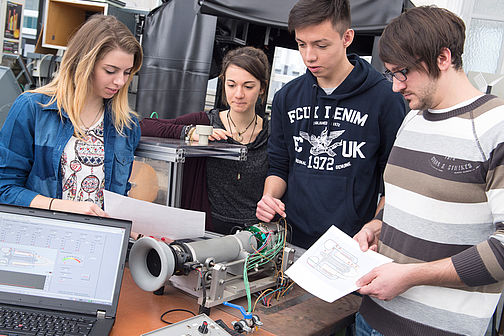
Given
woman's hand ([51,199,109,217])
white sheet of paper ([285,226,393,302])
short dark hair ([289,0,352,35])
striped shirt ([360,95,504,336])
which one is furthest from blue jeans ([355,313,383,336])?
short dark hair ([289,0,352,35])

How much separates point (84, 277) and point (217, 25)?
125 inches

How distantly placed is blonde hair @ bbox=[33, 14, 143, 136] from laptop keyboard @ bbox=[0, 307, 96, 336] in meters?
0.60

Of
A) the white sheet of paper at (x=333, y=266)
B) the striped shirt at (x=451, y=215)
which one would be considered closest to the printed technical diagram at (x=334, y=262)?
the white sheet of paper at (x=333, y=266)

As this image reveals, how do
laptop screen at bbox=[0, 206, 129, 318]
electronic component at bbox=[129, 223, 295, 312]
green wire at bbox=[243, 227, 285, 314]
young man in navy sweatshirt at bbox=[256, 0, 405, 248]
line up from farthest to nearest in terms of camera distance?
young man in navy sweatshirt at bbox=[256, 0, 405, 248], green wire at bbox=[243, 227, 285, 314], electronic component at bbox=[129, 223, 295, 312], laptop screen at bbox=[0, 206, 129, 318]

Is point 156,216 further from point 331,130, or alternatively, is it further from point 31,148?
point 331,130

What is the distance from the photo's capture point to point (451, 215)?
1.04 metres

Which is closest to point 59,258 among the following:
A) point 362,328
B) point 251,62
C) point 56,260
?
point 56,260

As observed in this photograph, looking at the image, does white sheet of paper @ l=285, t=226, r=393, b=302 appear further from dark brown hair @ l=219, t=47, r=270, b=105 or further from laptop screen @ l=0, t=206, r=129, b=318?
dark brown hair @ l=219, t=47, r=270, b=105

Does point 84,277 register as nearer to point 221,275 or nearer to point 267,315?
point 221,275

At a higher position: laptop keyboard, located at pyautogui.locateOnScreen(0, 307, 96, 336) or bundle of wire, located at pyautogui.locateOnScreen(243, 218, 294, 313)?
bundle of wire, located at pyautogui.locateOnScreen(243, 218, 294, 313)

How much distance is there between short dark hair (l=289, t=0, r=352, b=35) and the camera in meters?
1.48

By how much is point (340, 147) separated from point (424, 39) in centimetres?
60

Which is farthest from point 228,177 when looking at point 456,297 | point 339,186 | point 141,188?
point 456,297

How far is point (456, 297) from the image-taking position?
1.05 metres
